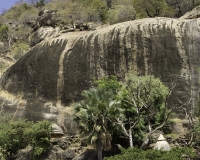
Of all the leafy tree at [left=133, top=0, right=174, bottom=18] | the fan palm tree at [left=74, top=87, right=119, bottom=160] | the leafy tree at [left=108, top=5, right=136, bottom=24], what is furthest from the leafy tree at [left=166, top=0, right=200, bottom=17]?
the fan palm tree at [left=74, top=87, right=119, bottom=160]

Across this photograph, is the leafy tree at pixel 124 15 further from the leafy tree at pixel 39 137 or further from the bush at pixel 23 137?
the leafy tree at pixel 39 137

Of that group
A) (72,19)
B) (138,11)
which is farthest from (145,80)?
(72,19)

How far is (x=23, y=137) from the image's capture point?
89.4 ft

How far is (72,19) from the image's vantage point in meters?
54.5

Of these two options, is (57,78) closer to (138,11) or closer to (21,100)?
(21,100)

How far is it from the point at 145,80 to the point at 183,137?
17.2ft

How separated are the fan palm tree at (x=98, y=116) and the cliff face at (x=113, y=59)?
7229mm

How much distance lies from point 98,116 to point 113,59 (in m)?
9.58

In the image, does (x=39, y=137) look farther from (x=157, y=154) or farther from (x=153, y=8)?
(x=153, y=8)

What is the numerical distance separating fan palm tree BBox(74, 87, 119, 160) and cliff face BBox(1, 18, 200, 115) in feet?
23.7

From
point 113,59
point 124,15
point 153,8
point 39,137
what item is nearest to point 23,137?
point 39,137

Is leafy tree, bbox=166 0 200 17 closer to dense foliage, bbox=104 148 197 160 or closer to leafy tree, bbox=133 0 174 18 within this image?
leafy tree, bbox=133 0 174 18

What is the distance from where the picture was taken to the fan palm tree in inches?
864

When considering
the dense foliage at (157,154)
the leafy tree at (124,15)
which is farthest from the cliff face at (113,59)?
the leafy tree at (124,15)
